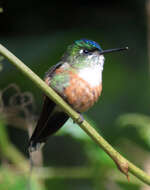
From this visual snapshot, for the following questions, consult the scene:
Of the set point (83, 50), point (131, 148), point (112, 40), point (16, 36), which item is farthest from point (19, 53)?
point (83, 50)

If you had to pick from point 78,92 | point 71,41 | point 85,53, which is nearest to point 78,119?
point 78,92

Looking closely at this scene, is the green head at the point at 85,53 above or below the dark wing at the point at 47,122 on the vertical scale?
above

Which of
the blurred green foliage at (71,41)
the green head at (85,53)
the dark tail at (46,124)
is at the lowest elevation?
the blurred green foliage at (71,41)

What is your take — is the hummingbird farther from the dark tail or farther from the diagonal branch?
the diagonal branch

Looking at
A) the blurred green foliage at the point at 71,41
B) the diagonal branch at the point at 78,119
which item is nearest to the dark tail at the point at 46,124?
the diagonal branch at the point at 78,119

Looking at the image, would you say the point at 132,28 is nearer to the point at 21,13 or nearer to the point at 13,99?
the point at 21,13

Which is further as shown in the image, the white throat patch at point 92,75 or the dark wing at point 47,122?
the white throat patch at point 92,75

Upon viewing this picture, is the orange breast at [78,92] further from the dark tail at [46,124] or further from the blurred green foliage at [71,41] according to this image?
the blurred green foliage at [71,41]

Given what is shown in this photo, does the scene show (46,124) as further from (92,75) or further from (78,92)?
(92,75)

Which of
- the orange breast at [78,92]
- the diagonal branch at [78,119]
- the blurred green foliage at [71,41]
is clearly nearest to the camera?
the diagonal branch at [78,119]
